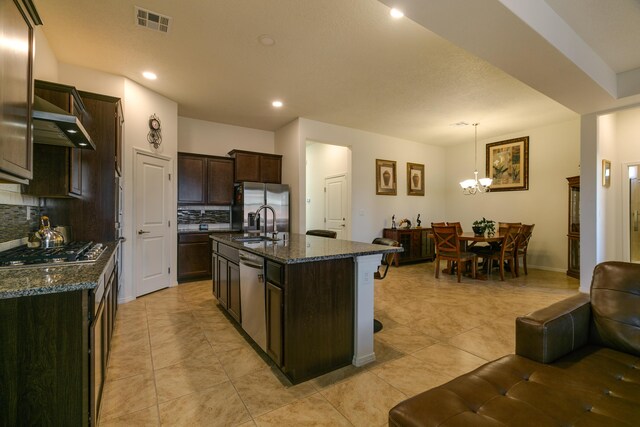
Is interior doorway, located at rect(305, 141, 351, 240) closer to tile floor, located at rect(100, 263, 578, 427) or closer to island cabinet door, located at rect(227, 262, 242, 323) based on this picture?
tile floor, located at rect(100, 263, 578, 427)

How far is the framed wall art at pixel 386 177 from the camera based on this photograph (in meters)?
6.58

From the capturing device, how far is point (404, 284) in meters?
4.72

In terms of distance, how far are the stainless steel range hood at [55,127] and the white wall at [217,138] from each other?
306cm

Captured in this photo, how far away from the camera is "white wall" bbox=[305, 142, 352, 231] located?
663 centimetres

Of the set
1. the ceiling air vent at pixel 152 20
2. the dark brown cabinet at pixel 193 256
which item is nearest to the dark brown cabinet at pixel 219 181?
the dark brown cabinet at pixel 193 256

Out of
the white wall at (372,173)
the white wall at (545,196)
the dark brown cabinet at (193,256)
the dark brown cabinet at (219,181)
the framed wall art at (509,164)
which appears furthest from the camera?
the framed wall art at (509,164)

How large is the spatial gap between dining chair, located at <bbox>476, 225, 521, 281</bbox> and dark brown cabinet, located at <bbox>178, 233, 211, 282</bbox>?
4.89 m

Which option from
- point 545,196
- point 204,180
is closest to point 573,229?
point 545,196

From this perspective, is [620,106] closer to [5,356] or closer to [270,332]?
[270,332]

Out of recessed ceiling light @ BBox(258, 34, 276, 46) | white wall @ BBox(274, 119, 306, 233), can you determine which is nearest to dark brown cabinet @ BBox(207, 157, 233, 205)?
white wall @ BBox(274, 119, 306, 233)

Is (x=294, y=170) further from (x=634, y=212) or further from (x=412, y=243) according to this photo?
(x=634, y=212)

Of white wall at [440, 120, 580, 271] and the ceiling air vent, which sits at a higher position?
the ceiling air vent

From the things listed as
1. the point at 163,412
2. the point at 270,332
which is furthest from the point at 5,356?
the point at 270,332

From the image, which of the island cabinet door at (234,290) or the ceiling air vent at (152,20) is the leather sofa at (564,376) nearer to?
the island cabinet door at (234,290)
